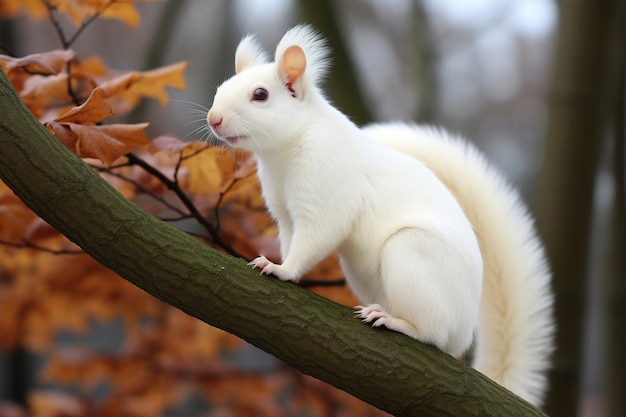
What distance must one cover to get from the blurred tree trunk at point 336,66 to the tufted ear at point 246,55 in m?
0.91

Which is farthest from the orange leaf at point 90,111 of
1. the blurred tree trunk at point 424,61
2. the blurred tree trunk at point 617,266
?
the blurred tree trunk at point 617,266

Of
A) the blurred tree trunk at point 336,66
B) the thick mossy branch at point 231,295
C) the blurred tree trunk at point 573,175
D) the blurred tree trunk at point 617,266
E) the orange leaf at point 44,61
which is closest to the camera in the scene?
the thick mossy branch at point 231,295

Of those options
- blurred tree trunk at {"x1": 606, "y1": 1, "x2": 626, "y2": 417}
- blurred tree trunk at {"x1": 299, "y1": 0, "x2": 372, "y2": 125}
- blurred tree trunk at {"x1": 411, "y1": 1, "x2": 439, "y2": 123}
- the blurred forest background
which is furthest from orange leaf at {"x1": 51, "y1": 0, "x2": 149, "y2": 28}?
blurred tree trunk at {"x1": 606, "y1": 1, "x2": 626, "y2": 417}

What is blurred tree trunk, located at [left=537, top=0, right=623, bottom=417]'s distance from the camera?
7.53 ft

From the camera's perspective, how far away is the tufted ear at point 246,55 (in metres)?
1.51

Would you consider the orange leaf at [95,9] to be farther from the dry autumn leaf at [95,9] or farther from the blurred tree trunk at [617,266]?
the blurred tree trunk at [617,266]

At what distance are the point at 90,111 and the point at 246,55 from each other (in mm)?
333

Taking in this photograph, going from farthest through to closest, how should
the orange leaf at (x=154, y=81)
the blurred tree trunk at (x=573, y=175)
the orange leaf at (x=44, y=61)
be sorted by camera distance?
the blurred tree trunk at (x=573, y=175) < the orange leaf at (x=154, y=81) < the orange leaf at (x=44, y=61)

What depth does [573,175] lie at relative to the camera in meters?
2.30

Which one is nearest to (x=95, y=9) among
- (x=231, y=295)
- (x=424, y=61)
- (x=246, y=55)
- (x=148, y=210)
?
(x=246, y=55)

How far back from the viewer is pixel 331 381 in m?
1.32

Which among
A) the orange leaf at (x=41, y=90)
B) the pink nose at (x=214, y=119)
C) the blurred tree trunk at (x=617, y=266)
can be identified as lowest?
the orange leaf at (x=41, y=90)

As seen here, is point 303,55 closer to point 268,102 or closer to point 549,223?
point 268,102

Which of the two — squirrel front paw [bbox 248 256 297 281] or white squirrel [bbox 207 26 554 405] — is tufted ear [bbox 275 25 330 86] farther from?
squirrel front paw [bbox 248 256 297 281]
